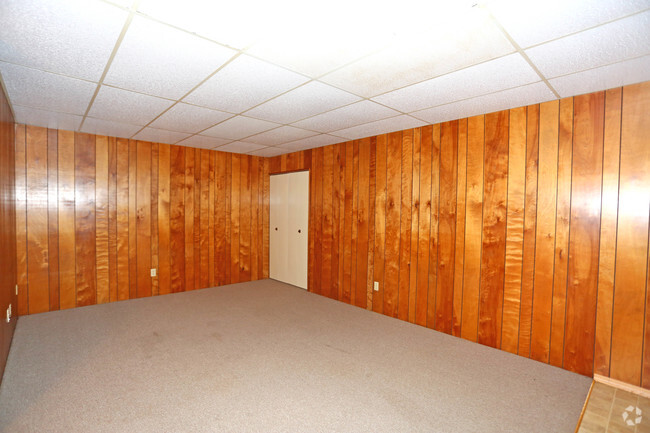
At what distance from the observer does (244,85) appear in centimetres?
239

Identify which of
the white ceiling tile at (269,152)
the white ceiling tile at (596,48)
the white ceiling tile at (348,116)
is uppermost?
the white ceiling tile at (269,152)

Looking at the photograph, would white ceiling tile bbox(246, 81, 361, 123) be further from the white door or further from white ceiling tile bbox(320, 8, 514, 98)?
the white door

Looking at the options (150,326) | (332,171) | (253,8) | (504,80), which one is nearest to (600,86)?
(504,80)

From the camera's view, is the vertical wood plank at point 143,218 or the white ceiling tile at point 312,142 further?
the vertical wood plank at point 143,218

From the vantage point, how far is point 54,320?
3.55 metres

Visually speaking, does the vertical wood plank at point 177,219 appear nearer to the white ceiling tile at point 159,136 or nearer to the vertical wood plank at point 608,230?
the white ceiling tile at point 159,136

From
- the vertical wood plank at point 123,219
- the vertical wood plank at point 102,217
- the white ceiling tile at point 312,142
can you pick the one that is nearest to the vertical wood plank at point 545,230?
the white ceiling tile at point 312,142

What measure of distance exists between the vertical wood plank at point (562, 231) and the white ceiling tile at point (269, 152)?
144 inches

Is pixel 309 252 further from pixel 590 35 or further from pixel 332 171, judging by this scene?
pixel 590 35

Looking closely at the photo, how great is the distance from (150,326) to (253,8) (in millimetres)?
3344

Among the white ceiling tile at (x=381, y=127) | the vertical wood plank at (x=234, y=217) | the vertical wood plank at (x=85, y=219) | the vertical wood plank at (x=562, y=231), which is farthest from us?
the vertical wood plank at (x=234, y=217)

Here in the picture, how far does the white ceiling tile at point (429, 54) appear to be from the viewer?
162 cm

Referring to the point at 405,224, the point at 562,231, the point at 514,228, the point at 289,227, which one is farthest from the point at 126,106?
the point at 562,231

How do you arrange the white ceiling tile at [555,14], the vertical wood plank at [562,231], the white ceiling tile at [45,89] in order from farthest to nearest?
the vertical wood plank at [562,231]
the white ceiling tile at [45,89]
the white ceiling tile at [555,14]
